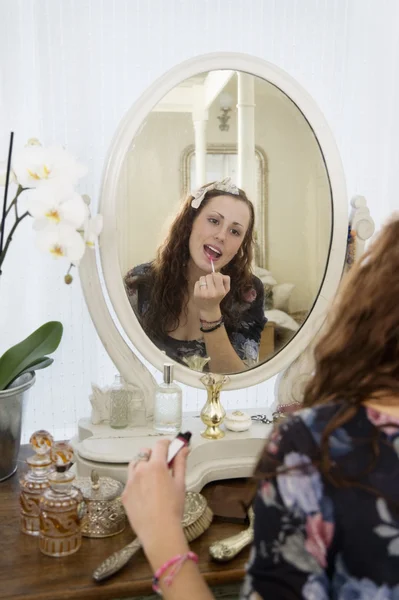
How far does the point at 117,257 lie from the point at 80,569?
476 mm

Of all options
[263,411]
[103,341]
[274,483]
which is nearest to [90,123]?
[103,341]

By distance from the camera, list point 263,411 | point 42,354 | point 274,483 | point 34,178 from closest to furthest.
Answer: point 274,483
point 34,178
point 42,354
point 263,411

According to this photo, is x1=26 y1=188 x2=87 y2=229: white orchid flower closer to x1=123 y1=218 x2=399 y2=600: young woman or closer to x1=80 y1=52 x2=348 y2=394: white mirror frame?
x1=80 y1=52 x2=348 y2=394: white mirror frame

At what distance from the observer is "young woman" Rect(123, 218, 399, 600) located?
1.66 feet

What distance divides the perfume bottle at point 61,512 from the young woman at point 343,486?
33 cm

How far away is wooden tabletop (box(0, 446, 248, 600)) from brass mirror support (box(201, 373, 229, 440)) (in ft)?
0.58

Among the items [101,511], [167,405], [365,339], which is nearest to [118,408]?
[167,405]

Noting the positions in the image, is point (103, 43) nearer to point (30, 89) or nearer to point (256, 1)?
point (30, 89)

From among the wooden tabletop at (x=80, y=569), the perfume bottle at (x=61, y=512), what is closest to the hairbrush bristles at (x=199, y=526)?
the wooden tabletop at (x=80, y=569)

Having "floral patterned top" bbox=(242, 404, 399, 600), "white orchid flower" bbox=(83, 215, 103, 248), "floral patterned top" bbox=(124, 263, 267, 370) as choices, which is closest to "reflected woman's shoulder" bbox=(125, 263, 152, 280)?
"floral patterned top" bbox=(124, 263, 267, 370)

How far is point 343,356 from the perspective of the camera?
603 millimetres

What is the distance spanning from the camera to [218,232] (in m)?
1.07

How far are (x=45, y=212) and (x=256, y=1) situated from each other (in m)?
0.55

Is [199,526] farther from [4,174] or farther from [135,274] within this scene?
[4,174]
